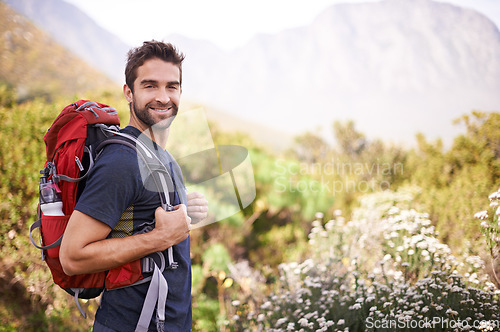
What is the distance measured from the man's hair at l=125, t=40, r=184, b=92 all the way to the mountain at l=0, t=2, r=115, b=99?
854 centimetres

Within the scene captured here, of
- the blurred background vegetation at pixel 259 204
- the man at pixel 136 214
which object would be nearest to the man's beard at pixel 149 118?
the man at pixel 136 214

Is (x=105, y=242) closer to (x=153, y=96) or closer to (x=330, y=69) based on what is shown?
(x=153, y=96)

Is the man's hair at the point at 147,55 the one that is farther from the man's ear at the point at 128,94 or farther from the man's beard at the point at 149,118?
the man's beard at the point at 149,118

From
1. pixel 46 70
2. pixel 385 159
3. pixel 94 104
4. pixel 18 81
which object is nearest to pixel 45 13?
pixel 46 70

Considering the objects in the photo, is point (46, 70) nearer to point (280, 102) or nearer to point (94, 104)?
point (94, 104)

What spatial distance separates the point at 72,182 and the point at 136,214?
0.24 metres

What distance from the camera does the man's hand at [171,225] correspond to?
4.05 ft

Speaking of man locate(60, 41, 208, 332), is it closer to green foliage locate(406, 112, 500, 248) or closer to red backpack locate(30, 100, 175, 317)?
red backpack locate(30, 100, 175, 317)

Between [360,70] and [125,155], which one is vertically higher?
[360,70]

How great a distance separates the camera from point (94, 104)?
1396mm

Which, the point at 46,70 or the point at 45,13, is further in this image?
the point at 45,13

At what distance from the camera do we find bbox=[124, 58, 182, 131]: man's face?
1.46 m

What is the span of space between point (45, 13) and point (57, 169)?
54326mm

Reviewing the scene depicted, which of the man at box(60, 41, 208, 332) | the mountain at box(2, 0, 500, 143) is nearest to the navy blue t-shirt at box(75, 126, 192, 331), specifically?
the man at box(60, 41, 208, 332)
